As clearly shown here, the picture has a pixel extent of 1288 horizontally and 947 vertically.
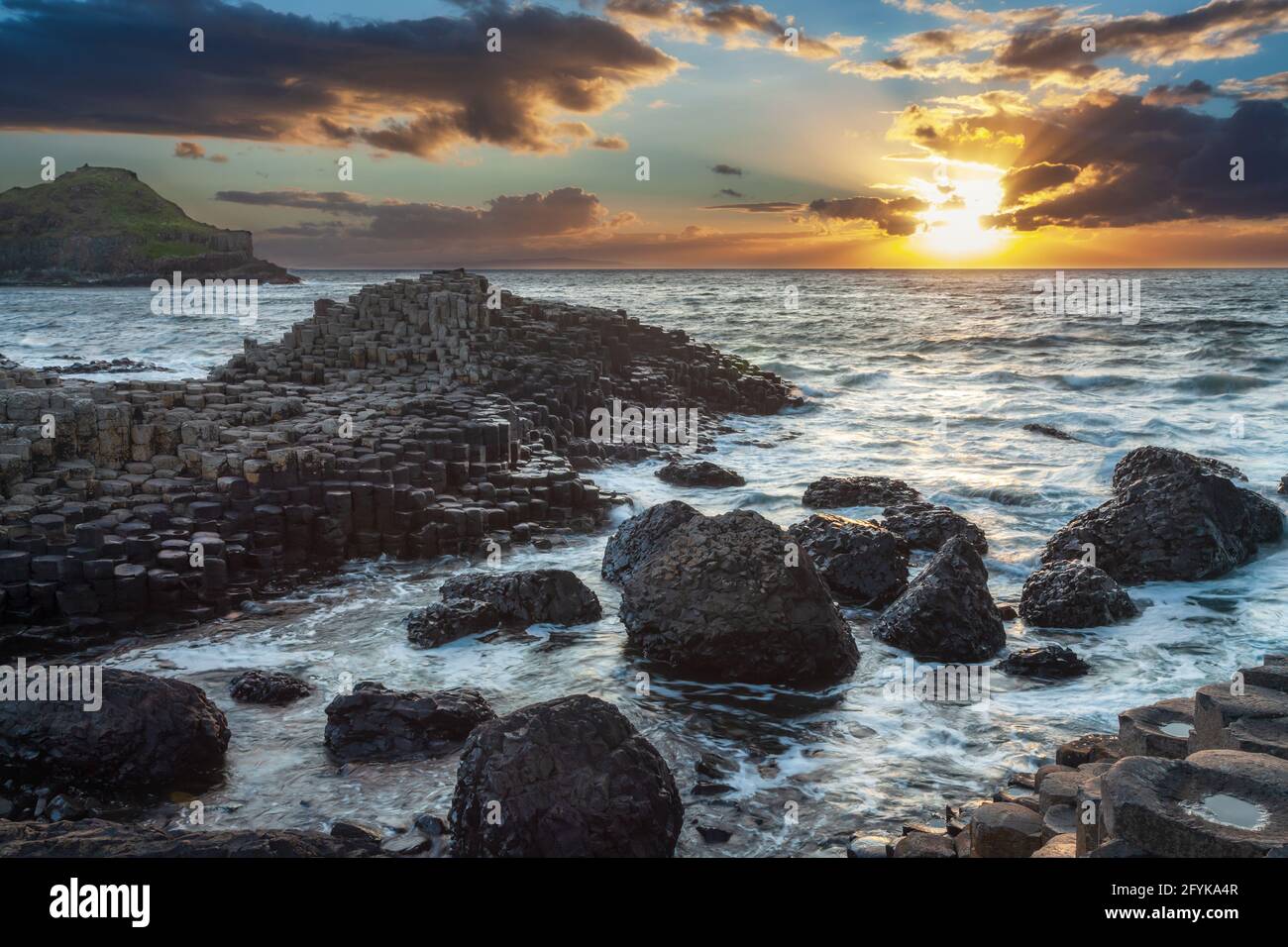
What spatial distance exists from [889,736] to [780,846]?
6.81 feet

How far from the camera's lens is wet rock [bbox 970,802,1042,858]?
217 inches

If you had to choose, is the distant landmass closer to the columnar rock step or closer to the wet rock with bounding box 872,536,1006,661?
the columnar rock step

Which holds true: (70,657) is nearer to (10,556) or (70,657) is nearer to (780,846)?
(10,556)

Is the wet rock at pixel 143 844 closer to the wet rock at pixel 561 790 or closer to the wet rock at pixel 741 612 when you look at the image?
the wet rock at pixel 561 790

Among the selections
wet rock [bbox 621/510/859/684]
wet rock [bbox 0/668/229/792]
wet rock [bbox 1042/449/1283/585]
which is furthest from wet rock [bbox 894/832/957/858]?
wet rock [bbox 1042/449/1283/585]

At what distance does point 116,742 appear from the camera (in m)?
7.14

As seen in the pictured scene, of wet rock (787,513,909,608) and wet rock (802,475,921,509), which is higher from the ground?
wet rock (802,475,921,509)

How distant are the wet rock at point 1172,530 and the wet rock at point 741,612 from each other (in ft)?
16.3

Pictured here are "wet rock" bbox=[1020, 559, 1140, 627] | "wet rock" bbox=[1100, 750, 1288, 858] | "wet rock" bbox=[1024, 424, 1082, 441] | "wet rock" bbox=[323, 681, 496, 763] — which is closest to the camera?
"wet rock" bbox=[1100, 750, 1288, 858]

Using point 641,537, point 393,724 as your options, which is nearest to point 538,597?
point 641,537

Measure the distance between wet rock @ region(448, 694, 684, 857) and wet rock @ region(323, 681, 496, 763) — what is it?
1.57 meters

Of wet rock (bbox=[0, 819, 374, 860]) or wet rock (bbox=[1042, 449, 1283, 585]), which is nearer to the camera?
wet rock (bbox=[0, 819, 374, 860])

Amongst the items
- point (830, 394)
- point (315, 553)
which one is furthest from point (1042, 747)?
point (830, 394)

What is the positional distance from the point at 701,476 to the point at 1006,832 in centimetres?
1288
